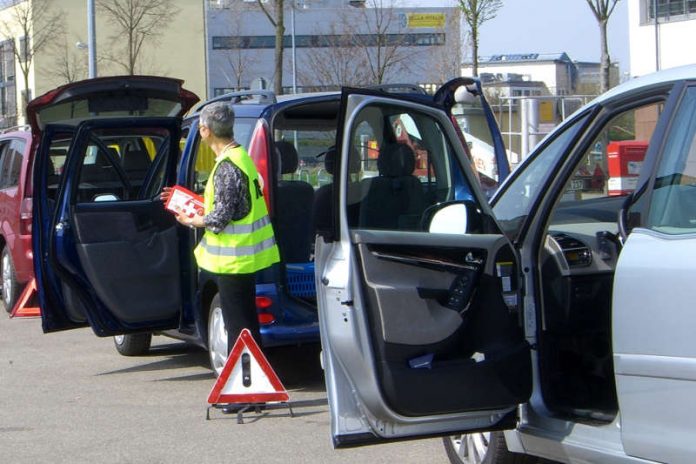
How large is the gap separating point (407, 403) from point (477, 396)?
0.30 metres

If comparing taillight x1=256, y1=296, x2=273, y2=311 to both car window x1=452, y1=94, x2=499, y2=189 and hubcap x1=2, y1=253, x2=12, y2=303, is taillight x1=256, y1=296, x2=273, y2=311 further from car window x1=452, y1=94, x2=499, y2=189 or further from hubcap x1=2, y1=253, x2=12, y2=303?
hubcap x1=2, y1=253, x2=12, y2=303

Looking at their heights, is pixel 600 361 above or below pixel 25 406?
above

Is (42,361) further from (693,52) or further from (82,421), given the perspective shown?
(693,52)

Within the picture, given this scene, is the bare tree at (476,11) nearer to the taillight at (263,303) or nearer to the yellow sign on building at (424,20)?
the taillight at (263,303)

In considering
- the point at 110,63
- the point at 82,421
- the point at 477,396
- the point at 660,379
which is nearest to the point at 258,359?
the point at 82,421

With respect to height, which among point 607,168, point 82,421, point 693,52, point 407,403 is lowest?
point 82,421

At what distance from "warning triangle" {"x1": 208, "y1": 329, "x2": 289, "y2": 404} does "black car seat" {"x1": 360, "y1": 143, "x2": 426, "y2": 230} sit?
1.84 metres

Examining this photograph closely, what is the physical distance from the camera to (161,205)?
27.1ft

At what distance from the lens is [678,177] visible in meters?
4.09

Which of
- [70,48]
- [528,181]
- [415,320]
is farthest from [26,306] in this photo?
[70,48]

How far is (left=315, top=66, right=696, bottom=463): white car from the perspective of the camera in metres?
3.91

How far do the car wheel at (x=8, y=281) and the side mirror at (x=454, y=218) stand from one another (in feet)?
26.7

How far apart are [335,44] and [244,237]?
35774mm

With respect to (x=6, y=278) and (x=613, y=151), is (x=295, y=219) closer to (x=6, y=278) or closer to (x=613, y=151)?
(x=613, y=151)
